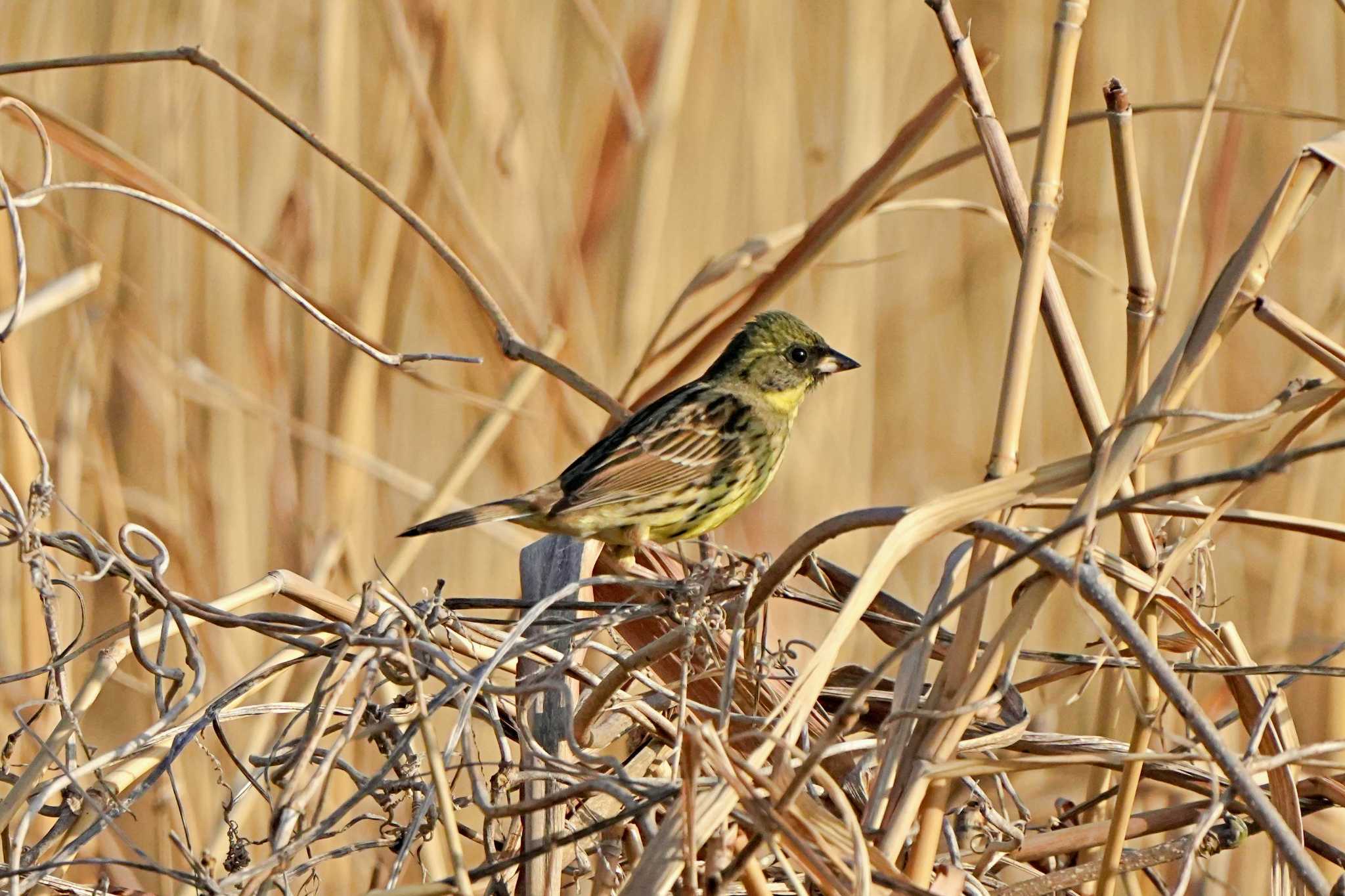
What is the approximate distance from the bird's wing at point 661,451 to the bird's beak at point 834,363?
0.23 metres

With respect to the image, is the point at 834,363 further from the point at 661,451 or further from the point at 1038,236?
the point at 1038,236

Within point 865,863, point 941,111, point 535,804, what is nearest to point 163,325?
point 941,111

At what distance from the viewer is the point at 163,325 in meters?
3.39

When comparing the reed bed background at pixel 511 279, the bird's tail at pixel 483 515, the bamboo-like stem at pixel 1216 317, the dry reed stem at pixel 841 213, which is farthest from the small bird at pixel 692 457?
the bamboo-like stem at pixel 1216 317

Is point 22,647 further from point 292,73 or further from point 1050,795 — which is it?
point 1050,795

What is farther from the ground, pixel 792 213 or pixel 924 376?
pixel 792 213

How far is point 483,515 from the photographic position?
311 centimetres

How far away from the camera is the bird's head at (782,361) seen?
3.73 m

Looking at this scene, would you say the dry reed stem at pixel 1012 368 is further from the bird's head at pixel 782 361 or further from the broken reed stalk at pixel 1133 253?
the bird's head at pixel 782 361

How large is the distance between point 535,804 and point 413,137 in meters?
2.26

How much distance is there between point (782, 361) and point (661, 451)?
0.50 metres

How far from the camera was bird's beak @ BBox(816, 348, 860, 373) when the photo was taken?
3.64m

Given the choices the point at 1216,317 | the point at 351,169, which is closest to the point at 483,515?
the point at 351,169

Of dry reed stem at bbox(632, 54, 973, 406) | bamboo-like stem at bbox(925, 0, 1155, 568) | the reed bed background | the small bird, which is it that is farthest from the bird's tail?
bamboo-like stem at bbox(925, 0, 1155, 568)
